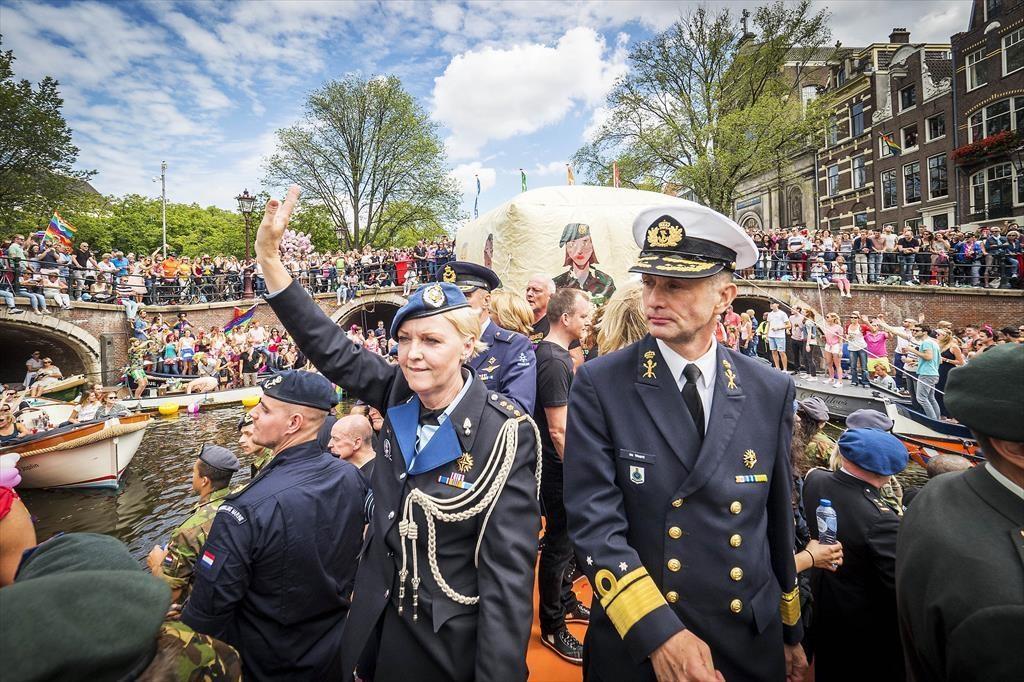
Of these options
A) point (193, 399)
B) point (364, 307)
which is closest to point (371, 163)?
point (364, 307)

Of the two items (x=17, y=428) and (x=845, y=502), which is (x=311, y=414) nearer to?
(x=845, y=502)

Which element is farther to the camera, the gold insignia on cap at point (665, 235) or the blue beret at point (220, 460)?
the blue beret at point (220, 460)

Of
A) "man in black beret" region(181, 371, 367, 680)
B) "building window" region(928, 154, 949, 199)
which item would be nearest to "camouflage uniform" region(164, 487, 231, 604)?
"man in black beret" region(181, 371, 367, 680)

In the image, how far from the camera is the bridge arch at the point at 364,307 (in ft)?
77.9

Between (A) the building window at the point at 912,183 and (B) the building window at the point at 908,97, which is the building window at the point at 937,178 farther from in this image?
(B) the building window at the point at 908,97

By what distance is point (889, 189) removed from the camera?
89.8 feet

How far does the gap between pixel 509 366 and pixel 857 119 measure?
35.0 meters

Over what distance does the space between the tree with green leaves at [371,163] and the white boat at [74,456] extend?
25179 mm

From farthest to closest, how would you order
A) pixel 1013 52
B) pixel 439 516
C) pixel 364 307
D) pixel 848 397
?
1. pixel 364 307
2. pixel 1013 52
3. pixel 848 397
4. pixel 439 516

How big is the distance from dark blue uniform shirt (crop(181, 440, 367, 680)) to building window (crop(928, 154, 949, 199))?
31.2m

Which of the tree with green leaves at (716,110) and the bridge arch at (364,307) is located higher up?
the tree with green leaves at (716,110)

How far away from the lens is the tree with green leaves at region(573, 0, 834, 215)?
24.1 metres

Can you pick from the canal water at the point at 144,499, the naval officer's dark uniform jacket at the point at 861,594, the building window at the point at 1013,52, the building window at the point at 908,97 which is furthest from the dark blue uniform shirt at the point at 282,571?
the building window at the point at 908,97

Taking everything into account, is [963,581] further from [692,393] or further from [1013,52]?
[1013,52]
